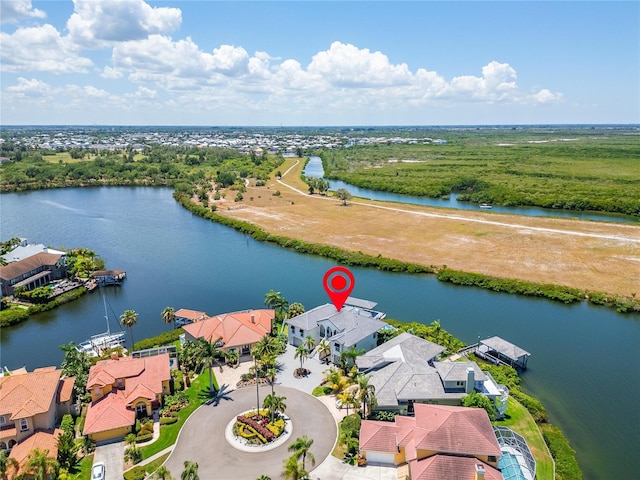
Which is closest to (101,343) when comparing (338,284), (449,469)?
(338,284)

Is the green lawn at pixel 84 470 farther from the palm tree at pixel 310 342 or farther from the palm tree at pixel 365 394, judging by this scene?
the palm tree at pixel 310 342

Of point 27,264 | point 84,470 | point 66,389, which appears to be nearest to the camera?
point 84,470

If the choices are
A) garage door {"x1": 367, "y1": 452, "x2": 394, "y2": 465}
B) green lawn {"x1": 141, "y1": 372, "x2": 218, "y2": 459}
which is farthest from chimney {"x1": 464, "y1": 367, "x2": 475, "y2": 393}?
green lawn {"x1": 141, "y1": 372, "x2": 218, "y2": 459}

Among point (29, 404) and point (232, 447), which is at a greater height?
point (29, 404)

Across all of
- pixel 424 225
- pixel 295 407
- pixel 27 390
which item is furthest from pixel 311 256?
pixel 27 390

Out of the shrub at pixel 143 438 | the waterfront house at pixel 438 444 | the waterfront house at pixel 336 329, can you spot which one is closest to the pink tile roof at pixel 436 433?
the waterfront house at pixel 438 444

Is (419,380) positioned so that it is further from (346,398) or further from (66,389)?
(66,389)

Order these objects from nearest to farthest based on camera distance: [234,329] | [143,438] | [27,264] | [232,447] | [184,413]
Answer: [232,447]
[143,438]
[184,413]
[234,329]
[27,264]
